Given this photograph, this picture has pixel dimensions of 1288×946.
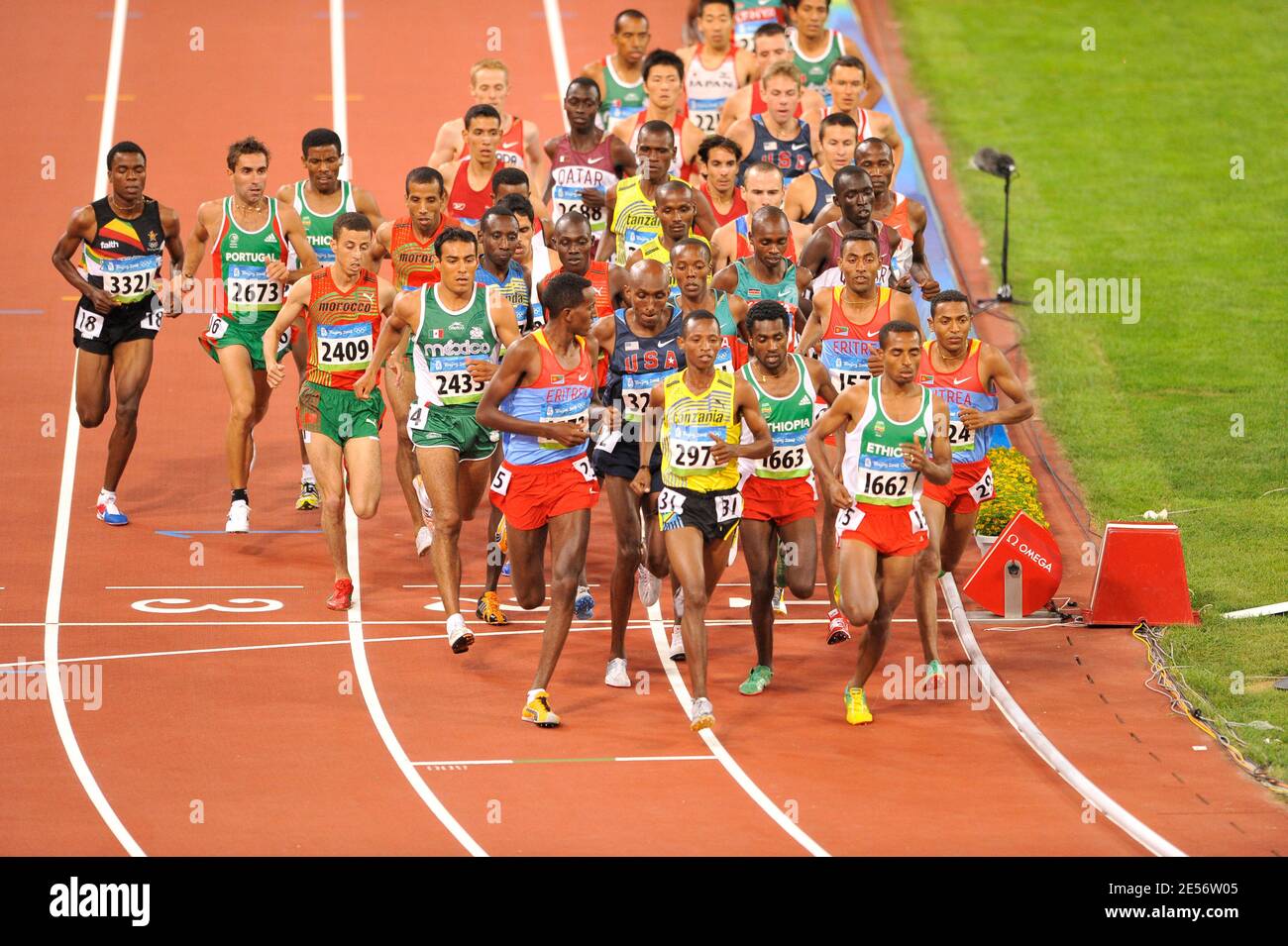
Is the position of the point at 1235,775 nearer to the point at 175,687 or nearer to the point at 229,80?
the point at 175,687

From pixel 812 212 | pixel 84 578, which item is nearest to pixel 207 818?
pixel 84 578

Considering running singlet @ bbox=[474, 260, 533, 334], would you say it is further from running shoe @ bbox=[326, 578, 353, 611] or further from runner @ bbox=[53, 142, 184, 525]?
runner @ bbox=[53, 142, 184, 525]

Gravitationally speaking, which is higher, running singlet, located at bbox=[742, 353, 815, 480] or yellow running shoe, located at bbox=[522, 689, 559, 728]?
running singlet, located at bbox=[742, 353, 815, 480]

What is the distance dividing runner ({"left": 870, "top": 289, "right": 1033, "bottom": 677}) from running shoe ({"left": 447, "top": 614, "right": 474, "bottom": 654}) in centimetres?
279

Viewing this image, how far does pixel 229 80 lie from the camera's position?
26.2 meters

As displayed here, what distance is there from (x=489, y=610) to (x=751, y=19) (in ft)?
32.1

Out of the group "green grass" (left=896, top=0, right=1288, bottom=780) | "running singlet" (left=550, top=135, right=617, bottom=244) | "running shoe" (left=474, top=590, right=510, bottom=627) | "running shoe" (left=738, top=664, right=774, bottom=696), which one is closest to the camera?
"running shoe" (left=738, top=664, right=774, bottom=696)

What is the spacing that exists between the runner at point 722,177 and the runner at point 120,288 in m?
4.02

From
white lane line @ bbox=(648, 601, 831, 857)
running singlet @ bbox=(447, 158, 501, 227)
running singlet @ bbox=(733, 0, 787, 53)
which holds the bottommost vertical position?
white lane line @ bbox=(648, 601, 831, 857)

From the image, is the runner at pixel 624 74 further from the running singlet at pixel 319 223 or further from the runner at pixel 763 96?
the running singlet at pixel 319 223

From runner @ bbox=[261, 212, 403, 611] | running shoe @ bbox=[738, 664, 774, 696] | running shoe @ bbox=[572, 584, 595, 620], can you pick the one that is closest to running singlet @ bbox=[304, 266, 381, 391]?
runner @ bbox=[261, 212, 403, 611]

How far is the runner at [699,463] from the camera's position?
40.3ft

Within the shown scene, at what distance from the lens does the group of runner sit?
1241 centimetres

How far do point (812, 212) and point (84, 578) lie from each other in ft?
19.5
